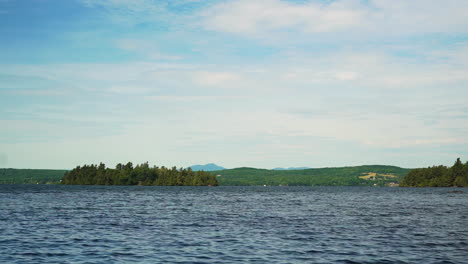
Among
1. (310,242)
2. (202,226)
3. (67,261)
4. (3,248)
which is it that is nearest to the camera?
(67,261)

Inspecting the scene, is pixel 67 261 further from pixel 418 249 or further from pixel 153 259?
pixel 418 249

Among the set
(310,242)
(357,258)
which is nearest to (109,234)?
(310,242)

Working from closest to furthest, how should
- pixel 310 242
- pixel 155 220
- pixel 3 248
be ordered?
1. pixel 3 248
2. pixel 310 242
3. pixel 155 220

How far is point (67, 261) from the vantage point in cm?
3164

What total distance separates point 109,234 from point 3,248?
10812mm

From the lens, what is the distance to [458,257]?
34.5 meters

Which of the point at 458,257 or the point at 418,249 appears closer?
the point at 458,257

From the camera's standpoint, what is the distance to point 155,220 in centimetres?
6125

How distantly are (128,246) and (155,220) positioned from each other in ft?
77.0

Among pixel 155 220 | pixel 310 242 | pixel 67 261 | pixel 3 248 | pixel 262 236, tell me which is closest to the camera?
pixel 67 261

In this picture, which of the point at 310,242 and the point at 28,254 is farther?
the point at 310,242

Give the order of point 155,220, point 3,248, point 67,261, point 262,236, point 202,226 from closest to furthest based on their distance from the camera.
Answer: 1. point 67,261
2. point 3,248
3. point 262,236
4. point 202,226
5. point 155,220

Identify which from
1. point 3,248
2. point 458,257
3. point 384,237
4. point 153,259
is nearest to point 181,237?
point 153,259

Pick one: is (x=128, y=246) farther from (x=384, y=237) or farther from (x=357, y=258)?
(x=384, y=237)
